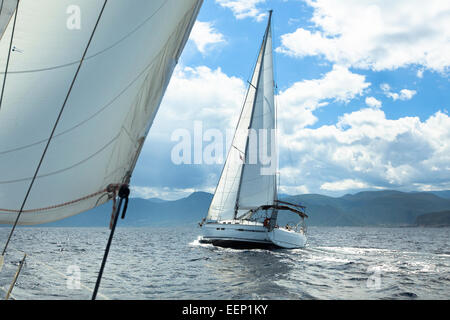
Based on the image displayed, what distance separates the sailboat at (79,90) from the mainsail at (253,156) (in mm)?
25868

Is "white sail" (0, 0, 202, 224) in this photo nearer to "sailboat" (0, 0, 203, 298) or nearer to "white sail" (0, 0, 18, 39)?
"sailboat" (0, 0, 203, 298)

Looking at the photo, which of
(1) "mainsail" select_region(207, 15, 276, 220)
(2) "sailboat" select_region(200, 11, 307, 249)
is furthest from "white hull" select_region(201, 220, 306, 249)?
(1) "mainsail" select_region(207, 15, 276, 220)

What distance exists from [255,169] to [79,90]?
26.8 m

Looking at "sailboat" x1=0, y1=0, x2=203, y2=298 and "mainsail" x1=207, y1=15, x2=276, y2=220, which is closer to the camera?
"sailboat" x1=0, y1=0, x2=203, y2=298

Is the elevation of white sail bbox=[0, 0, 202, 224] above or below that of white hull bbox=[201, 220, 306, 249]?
above

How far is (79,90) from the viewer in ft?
13.5

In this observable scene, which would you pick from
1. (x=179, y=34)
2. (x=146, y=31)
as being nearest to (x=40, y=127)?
(x=146, y=31)

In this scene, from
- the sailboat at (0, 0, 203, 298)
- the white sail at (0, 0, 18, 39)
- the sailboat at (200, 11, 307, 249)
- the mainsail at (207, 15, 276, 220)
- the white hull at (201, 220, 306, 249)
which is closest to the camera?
the sailboat at (0, 0, 203, 298)

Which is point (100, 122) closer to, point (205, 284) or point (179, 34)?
point (179, 34)

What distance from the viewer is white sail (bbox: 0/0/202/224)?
13.1ft

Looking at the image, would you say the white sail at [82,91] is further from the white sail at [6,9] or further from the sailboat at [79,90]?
the white sail at [6,9]

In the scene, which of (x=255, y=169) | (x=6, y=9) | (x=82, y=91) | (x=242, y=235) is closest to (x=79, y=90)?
(x=82, y=91)

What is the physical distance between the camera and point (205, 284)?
14070 millimetres
